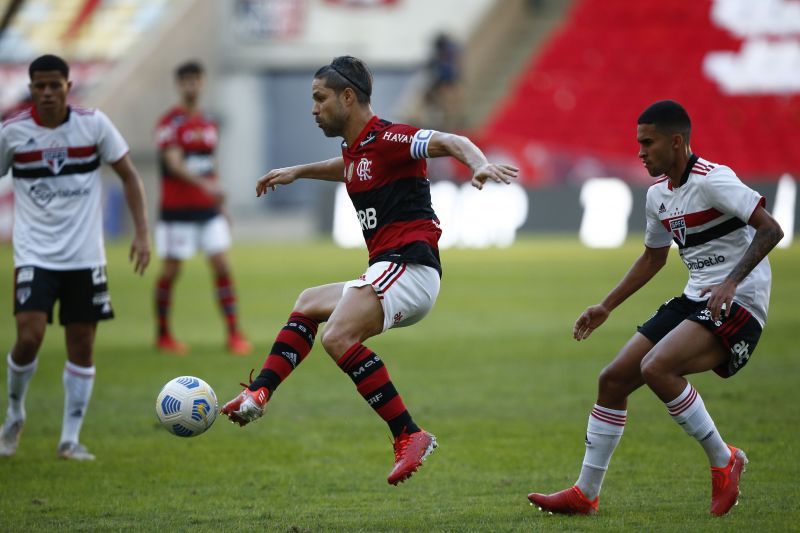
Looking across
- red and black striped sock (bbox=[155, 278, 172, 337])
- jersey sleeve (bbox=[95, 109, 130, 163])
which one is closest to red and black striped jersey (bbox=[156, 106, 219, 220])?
red and black striped sock (bbox=[155, 278, 172, 337])

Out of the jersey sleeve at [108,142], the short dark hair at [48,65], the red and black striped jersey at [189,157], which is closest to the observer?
the short dark hair at [48,65]

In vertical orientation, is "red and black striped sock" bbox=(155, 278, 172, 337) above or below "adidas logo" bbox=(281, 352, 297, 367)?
below

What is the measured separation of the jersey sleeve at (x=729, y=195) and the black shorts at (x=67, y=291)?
155 inches

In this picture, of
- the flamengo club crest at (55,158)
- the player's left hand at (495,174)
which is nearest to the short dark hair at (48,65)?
the flamengo club crest at (55,158)

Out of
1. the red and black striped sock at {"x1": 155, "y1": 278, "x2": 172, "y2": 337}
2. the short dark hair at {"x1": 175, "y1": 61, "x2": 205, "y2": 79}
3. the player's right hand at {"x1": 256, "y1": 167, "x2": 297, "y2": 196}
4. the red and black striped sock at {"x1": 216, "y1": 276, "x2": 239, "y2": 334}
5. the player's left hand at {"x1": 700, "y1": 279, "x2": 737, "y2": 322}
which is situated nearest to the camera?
the player's left hand at {"x1": 700, "y1": 279, "x2": 737, "y2": 322}

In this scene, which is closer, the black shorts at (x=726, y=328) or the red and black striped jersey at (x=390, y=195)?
the black shorts at (x=726, y=328)

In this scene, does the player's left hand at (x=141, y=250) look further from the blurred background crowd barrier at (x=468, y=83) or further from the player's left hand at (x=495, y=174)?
the blurred background crowd barrier at (x=468, y=83)

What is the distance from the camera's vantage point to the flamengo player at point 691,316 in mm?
5902

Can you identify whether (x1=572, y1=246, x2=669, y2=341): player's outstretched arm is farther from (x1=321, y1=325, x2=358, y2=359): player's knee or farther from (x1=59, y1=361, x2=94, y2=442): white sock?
(x1=59, y1=361, x2=94, y2=442): white sock

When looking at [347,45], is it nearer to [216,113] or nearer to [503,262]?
[216,113]

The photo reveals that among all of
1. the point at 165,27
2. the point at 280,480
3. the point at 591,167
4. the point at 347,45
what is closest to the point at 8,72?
the point at 165,27

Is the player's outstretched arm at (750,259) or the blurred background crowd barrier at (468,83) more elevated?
the player's outstretched arm at (750,259)

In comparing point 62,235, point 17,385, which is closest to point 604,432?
point 62,235

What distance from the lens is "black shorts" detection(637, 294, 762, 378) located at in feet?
19.6
